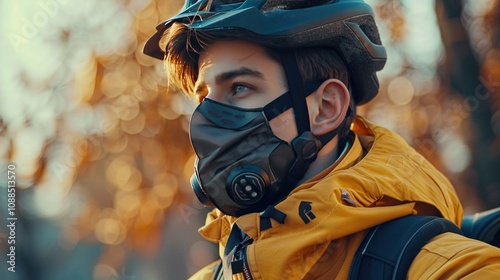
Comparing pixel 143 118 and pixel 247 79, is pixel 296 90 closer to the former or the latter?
pixel 247 79

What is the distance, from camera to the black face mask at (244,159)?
3.29 metres

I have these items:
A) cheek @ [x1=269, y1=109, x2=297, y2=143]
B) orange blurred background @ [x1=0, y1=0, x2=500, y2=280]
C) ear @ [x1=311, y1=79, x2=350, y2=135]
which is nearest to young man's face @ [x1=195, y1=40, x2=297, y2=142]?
cheek @ [x1=269, y1=109, x2=297, y2=143]

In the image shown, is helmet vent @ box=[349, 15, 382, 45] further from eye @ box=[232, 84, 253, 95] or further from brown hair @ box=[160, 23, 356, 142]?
eye @ box=[232, 84, 253, 95]

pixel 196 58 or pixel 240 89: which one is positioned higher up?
pixel 196 58

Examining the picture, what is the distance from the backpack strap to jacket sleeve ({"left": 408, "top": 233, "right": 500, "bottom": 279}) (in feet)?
0.12

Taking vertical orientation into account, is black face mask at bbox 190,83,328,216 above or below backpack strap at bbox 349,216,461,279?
above

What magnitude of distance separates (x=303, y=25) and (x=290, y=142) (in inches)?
19.4

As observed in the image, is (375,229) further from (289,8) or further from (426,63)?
(426,63)

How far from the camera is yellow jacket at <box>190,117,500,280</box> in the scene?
2.79m

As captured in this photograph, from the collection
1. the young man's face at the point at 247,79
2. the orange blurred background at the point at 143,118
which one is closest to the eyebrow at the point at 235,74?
the young man's face at the point at 247,79

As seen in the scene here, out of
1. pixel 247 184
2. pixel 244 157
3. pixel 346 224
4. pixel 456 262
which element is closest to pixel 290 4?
pixel 244 157

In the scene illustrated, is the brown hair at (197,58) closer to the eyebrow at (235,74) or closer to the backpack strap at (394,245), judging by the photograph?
the eyebrow at (235,74)

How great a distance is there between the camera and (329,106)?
11.7ft

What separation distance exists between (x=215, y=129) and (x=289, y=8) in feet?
2.07
